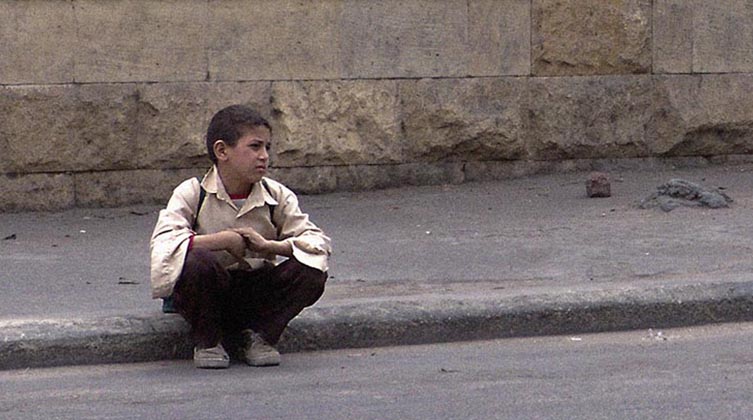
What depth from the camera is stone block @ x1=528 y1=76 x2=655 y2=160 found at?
902cm

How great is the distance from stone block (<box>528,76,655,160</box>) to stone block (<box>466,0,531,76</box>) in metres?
0.19

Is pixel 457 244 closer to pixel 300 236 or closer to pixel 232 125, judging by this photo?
pixel 300 236

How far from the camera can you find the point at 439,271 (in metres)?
6.55

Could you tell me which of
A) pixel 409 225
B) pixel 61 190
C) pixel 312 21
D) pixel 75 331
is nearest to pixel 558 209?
pixel 409 225

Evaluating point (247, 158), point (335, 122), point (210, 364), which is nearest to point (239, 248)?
point (247, 158)

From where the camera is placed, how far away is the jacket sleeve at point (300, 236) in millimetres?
5172

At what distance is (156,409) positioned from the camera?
4621 millimetres

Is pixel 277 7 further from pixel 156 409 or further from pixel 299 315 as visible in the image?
pixel 156 409

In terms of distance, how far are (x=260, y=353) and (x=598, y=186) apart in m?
3.70

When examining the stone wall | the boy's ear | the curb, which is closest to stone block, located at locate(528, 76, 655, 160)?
the stone wall

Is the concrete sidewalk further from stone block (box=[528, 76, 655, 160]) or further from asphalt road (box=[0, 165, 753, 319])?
stone block (box=[528, 76, 655, 160])

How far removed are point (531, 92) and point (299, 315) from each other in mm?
3793

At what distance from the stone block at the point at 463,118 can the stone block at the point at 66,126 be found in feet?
5.55

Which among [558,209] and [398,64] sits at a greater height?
[398,64]
